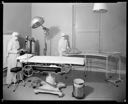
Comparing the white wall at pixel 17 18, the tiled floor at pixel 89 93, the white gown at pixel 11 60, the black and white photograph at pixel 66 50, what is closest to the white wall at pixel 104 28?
the black and white photograph at pixel 66 50

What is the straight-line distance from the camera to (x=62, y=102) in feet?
7.13

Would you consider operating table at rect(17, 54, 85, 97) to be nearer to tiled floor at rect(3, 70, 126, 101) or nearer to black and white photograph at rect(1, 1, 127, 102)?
black and white photograph at rect(1, 1, 127, 102)

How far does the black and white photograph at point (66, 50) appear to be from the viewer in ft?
8.08

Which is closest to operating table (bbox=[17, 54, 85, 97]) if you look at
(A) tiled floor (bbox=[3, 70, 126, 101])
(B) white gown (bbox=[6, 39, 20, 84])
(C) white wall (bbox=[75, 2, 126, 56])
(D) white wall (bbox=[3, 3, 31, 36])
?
(A) tiled floor (bbox=[3, 70, 126, 101])

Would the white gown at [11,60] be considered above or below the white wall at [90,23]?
below

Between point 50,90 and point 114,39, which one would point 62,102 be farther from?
point 114,39

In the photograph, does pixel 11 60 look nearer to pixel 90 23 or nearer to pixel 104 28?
pixel 90 23

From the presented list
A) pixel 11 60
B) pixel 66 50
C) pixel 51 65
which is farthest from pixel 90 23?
pixel 11 60

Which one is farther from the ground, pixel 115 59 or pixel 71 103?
pixel 115 59

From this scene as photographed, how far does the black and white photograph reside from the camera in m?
2.46

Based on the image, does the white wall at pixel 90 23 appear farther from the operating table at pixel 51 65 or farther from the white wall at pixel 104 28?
the operating table at pixel 51 65

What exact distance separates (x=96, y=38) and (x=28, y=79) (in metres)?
2.18

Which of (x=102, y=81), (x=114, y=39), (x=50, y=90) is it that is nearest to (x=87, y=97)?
(x=50, y=90)

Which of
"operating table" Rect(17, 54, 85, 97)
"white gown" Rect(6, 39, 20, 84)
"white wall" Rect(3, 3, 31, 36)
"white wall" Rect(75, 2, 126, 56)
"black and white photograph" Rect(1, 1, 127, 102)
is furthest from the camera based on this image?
"white wall" Rect(75, 2, 126, 56)
